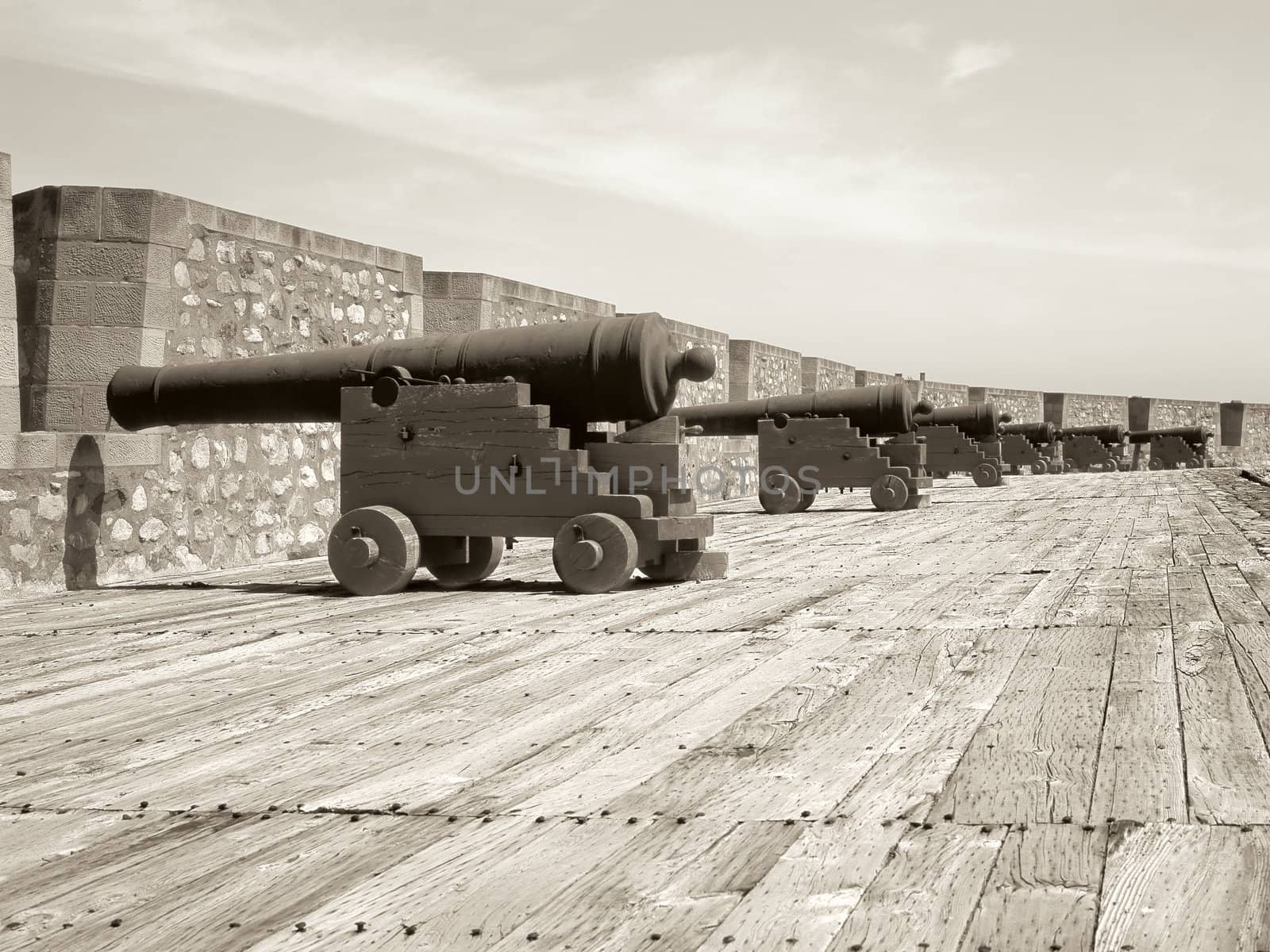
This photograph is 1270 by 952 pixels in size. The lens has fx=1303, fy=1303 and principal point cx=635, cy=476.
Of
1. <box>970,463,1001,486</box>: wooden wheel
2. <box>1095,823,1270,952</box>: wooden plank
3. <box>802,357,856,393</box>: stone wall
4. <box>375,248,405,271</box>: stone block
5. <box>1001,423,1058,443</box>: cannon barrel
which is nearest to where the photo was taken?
<box>1095,823,1270,952</box>: wooden plank

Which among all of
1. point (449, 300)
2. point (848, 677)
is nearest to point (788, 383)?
point (449, 300)

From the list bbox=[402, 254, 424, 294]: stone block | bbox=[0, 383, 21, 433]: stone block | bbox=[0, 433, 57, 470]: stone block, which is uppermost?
bbox=[402, 254, 424, 294]: stone block

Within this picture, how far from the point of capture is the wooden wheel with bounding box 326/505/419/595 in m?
5.74

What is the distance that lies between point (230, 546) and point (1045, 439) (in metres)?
19.1

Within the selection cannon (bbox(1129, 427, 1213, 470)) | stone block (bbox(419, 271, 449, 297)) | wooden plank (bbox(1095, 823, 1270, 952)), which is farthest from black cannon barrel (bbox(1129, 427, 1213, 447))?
wooden plank (bbox(1095, 823, 1270, 952))

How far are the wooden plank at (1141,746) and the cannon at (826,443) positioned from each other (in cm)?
901

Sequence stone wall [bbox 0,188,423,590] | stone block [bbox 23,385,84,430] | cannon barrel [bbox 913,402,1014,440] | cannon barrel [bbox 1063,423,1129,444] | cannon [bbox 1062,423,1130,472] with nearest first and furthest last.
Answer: stone wall [bbox 0,188,423,590], stone block [bbox 23,385,84,430], cannon barrel [bbox 913,402,1014,440], cannon barrel [bbox 1063,423,1129,444], cannon [bbox 1062,423,1130,472]

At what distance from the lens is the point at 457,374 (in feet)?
19.2

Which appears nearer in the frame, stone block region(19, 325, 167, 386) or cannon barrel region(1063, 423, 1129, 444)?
stone block region(19, 325, 167, 386)

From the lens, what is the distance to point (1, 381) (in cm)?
603

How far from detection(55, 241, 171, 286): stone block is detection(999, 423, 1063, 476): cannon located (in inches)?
746

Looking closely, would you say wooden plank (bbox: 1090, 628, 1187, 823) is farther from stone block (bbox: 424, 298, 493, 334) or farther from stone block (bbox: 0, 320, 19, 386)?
stone block (bbox: 424, 298, 493, 334)

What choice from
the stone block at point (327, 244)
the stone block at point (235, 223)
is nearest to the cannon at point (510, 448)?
the stone block at point (235, 223)

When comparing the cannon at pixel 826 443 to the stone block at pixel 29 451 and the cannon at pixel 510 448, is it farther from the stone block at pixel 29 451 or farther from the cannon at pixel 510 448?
the stone block at pixel 29 451
